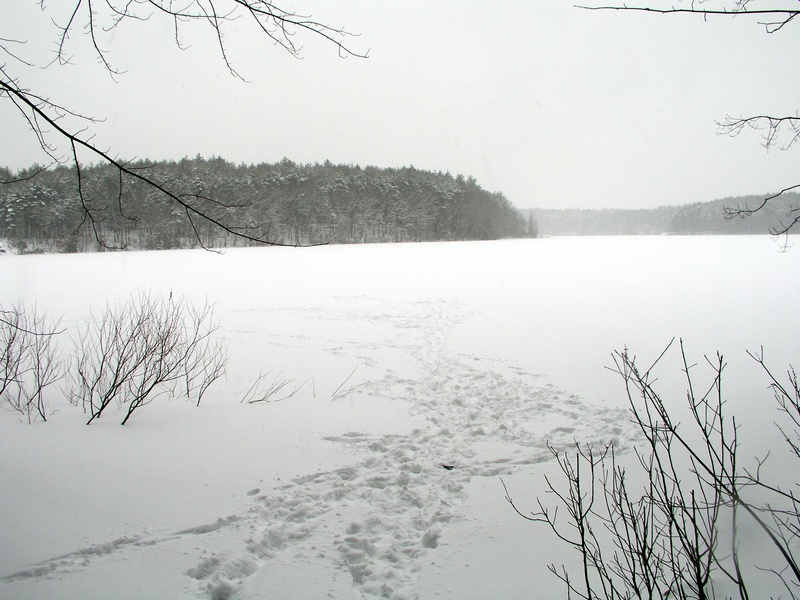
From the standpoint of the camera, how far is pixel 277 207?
53312 millimetres

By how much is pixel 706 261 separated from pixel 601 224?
457 ft

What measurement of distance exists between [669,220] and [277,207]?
10900 cm

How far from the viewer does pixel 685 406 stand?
6.28 metres

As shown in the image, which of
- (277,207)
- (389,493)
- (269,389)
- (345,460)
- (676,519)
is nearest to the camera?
(676,519)

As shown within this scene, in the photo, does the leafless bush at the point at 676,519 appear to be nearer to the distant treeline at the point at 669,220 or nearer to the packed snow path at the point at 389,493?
the packed snow path at the point at 389,493

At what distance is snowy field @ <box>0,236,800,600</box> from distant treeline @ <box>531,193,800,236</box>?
153 ft

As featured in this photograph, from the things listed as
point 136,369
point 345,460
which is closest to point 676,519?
point 345,460

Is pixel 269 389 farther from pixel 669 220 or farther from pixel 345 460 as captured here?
pixel 669 220

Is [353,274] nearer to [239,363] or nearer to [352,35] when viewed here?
[239,363]

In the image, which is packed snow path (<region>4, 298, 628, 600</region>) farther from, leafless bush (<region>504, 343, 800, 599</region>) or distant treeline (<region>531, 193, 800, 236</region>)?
distant treeline (<region>531, 193, 800, 236</region>)

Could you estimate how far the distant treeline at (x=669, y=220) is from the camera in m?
74.9

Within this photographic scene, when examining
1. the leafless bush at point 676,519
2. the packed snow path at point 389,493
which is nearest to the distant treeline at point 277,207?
the packed snow path at point 389,493

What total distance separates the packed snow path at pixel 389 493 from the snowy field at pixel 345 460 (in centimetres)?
2

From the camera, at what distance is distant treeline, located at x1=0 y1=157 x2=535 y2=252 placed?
136 ft
